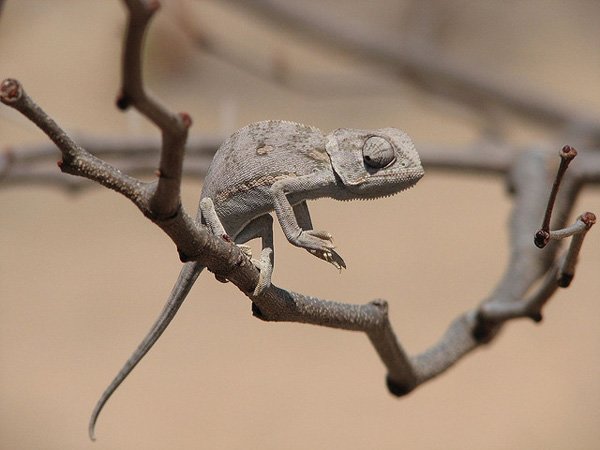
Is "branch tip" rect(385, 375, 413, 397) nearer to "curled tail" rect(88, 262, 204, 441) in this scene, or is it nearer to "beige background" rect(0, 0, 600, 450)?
"curled tail" rect(88, 262, 204, 441)

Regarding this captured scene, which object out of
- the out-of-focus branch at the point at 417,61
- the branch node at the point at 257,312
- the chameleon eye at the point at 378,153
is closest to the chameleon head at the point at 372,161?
the chameleon eye at the point at 378,153

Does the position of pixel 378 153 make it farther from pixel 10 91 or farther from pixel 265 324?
pixel 265 324

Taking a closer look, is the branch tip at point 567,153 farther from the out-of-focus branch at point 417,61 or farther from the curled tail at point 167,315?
the out-of-focus branch at point 417,61

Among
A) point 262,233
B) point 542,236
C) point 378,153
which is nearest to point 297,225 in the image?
point 262,233

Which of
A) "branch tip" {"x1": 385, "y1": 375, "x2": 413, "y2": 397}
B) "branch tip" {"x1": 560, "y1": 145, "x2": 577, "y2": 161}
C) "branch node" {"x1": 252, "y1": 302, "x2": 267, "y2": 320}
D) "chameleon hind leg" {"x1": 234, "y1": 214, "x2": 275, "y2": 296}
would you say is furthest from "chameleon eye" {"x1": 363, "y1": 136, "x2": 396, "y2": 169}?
"branch tip" {"x1": 385, "y1": 375, "x2": 413, "y2": 397}

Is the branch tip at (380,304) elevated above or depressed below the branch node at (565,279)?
below
